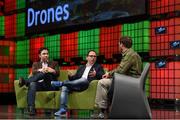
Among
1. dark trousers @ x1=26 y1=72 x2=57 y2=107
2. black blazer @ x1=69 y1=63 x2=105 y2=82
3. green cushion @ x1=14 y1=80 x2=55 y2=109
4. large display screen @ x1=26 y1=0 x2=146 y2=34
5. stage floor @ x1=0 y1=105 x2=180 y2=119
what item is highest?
large display screen @ x1=26 y1=0 x2=146 y2=34

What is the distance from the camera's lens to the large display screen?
33.1 ft

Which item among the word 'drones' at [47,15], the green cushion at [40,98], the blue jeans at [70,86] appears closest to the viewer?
the blue jeans at [70,86]

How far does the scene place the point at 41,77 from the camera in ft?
26.8

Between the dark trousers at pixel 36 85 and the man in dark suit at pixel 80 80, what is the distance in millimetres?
505

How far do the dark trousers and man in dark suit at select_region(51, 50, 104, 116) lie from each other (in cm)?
51

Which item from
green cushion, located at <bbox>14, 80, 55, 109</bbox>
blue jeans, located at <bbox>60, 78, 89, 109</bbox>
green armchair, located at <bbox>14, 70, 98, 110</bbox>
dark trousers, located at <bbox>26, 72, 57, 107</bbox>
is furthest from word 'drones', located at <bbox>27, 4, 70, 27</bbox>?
blue jeans, located at <bbox>60, 78, 89, 109</bbox>

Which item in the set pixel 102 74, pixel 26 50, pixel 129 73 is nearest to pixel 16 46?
pixel 26 50

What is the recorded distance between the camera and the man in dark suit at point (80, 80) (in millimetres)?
7469

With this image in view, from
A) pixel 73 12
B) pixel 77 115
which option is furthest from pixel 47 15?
pixel 77 115

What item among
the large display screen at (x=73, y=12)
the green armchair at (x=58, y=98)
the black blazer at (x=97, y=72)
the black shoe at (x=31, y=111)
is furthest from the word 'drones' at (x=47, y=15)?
the black shoe at (x=31, y=111)

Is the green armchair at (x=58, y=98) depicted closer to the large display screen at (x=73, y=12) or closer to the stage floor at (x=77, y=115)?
the stage floor at (x=77, y=115)

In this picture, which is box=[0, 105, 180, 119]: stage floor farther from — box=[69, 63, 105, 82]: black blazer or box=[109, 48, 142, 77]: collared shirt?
box=[109, 48, 142, 77]: collared shirt

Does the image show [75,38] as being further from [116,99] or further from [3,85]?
[116,99]

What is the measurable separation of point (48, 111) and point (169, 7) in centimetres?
338
